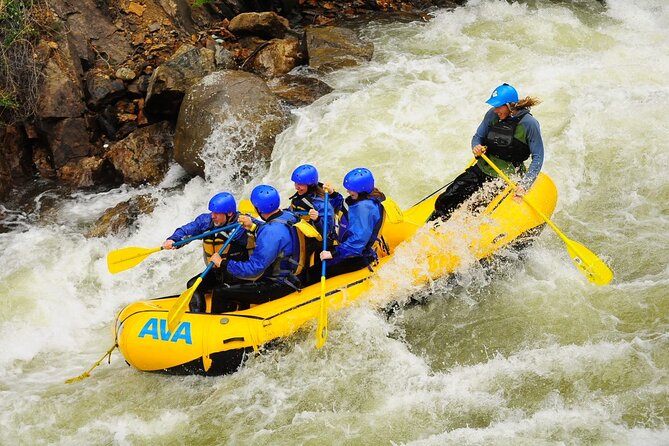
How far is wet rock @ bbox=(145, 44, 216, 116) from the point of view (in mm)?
8422

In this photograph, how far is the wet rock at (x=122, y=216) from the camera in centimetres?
754

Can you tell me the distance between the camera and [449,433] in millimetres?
4246

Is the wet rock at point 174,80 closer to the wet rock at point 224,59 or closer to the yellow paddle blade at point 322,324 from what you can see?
the wet rock at point 224,59

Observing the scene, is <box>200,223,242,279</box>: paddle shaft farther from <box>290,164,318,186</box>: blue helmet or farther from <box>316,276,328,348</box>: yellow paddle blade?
<box>316,276,328,348</box>: yellow paddle blade

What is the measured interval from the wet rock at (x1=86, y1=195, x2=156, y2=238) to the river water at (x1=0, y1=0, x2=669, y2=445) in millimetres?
112

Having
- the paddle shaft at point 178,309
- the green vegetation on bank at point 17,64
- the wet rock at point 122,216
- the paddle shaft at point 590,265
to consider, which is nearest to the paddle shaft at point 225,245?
the paddle shaft at point 178,309

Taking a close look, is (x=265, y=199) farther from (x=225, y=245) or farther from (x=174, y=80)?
(x=174, y=80)

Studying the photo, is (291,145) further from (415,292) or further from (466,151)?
(415,292)

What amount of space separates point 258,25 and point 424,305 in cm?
626

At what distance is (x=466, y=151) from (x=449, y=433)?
4001 mm

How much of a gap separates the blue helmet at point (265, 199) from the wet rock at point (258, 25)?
19.4 ft

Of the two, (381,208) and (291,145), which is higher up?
(381,208)

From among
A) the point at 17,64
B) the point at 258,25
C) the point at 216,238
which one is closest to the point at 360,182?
the point at 216,238

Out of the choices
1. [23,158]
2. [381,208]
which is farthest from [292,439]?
[23,158]
